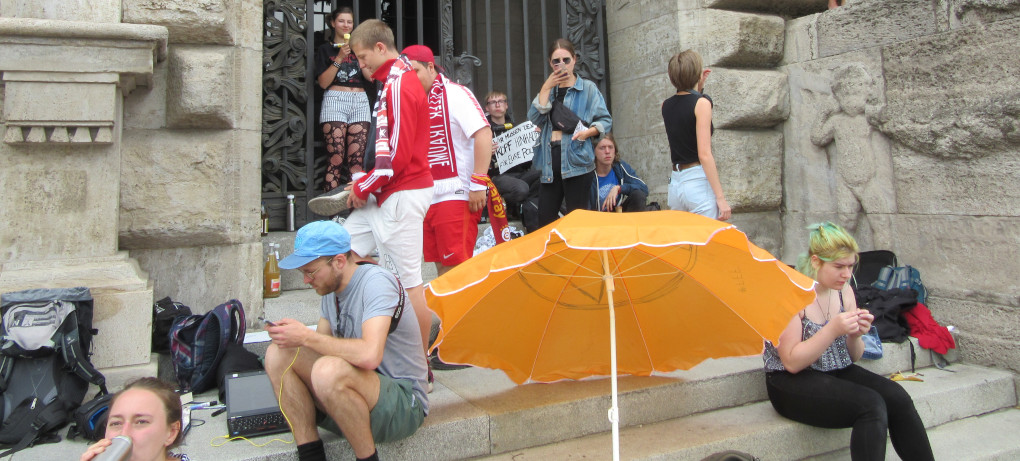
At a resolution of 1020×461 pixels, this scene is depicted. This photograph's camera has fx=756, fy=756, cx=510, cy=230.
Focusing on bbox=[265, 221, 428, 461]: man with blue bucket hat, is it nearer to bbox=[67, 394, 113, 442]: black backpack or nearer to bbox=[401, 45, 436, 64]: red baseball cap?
bbox=[67, 394, 113, 442]: black backpack

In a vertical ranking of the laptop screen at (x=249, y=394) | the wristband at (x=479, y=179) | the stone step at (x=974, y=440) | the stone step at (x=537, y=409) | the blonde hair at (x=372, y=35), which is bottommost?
the stone step at (x=974, y=440)

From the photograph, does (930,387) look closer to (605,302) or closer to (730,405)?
(730,405)

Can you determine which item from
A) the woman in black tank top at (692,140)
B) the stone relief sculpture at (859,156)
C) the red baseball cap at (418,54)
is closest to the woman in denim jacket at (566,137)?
the woman in black tank top at (692,140)

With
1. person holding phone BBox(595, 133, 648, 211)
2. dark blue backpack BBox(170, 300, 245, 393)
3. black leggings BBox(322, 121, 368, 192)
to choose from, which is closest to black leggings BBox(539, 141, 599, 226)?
person holding phone BBox(595, 133, 648, 211)

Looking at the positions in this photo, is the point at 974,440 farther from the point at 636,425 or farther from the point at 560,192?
the point at 560,192

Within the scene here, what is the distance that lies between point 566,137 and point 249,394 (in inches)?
104

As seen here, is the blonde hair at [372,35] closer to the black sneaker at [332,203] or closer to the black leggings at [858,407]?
the black sneaker at [332,203]

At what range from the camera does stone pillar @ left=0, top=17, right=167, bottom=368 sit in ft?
11.9

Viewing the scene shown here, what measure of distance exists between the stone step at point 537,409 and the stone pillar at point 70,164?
658 millimetres

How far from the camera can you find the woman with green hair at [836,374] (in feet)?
10.6

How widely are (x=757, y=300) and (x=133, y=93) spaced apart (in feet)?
11.4

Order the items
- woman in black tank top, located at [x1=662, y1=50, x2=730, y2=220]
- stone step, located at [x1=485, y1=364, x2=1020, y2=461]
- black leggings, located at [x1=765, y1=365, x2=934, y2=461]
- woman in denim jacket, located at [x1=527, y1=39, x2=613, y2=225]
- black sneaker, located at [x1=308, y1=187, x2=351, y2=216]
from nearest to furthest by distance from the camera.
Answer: black leggings, located at [x1=765, y1=365, x2=934, y2=461]
stone step, located at [x1=485, y1=364, x2=1020, y2=461]
black sneaker, located at [x1=308, y1=187, x2=351, y2=216]
woman in black tank top, located at [x1=662, y1=50, x2=730, y2=220]
woman in denim jacket, located at [x1=527, y1=39, x2=613, y2=225]

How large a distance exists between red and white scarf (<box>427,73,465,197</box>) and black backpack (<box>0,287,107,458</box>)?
174 cm

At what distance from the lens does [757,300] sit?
2.96 m
